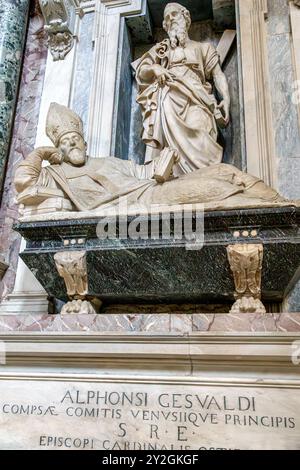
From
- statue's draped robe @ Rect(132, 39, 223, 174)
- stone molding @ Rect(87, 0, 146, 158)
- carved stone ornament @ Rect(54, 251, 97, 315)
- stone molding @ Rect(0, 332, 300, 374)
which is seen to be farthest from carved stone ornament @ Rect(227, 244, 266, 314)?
stone molding @ Rect(87, 0, 146, 158)

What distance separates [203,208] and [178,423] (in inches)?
46.0

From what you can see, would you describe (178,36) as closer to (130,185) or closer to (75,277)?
(130,185)

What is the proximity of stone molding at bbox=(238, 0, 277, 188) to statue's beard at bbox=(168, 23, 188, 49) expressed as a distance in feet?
1.73

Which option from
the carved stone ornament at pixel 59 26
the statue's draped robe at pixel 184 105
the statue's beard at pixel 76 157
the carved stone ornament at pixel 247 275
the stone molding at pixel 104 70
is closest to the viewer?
the carved stone ornament at pixel 247 275

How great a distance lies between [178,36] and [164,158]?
185 centimetres

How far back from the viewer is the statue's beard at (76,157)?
3.46 metres

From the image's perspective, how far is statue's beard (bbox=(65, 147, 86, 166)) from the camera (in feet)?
11.3

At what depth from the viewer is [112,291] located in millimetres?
3076

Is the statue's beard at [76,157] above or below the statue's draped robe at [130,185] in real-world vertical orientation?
above

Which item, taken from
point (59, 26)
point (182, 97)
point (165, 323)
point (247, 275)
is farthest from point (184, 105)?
point (165, 323)

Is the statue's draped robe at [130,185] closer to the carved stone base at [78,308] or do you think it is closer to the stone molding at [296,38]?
the carved stone base at [78,308]

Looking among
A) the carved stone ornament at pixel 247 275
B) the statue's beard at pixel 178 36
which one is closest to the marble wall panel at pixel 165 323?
the carved stone ornament at pixel 247 275

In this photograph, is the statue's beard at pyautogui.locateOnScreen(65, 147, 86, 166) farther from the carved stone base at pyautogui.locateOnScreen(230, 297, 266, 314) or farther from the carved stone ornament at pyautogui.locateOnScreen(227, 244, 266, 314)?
the carved stone base at pyautogui.locateOnScreen(230, 297, 266, 314)

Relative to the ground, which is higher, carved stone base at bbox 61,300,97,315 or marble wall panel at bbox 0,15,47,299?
marble wall panel at bbox 0,15,47,299
